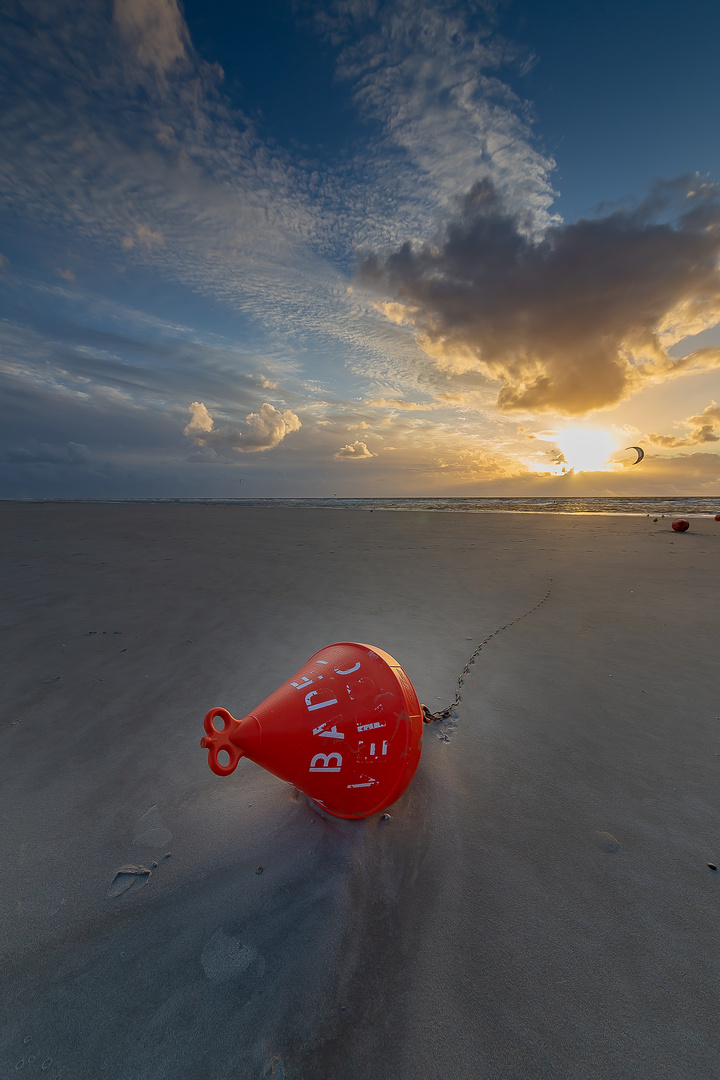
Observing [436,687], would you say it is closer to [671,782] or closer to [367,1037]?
[671,782]

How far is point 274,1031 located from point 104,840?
1301 mm

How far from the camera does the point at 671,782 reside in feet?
8.40

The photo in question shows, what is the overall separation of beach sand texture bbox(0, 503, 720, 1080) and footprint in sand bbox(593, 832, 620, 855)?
0.02 meters

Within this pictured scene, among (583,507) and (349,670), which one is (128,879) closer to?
(349,670)

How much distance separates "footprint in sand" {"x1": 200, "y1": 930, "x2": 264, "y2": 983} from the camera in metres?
1.52

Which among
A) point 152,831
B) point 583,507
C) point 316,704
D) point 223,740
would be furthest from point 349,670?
point 583,507

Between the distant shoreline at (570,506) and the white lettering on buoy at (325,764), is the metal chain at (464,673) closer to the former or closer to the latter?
the white lettering on buoy at (325,764)

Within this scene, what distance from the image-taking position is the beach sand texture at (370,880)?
138 centimetres

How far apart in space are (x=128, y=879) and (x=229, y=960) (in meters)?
0.68

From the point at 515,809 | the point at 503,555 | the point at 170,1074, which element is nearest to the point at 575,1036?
the point at 515,809

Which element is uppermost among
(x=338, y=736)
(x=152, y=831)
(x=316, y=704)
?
(x=316, y=704)

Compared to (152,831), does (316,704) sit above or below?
above

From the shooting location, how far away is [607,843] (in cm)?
215

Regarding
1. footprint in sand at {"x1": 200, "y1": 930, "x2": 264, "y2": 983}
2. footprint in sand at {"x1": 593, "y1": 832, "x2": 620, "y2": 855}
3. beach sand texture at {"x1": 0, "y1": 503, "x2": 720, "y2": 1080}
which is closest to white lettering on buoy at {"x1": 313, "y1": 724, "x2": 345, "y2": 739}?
beach sand texture at {"x1": 0, "y1": 503, "x2": 720, "y2": 1080}
